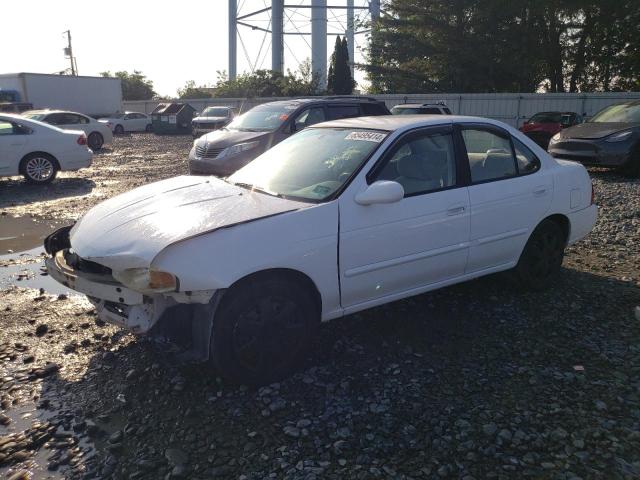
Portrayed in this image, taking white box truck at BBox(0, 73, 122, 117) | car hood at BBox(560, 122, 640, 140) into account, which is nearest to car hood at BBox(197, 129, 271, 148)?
car hood at BBox(560, 122, 640, 140)

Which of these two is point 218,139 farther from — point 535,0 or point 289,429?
point 535,0

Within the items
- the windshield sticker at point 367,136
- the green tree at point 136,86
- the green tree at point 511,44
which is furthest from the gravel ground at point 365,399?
the green tree at point 136,86

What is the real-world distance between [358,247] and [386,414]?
3.60 feet

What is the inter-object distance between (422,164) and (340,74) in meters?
34.1

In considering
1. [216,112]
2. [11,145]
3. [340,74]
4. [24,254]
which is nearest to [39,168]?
[11,145]

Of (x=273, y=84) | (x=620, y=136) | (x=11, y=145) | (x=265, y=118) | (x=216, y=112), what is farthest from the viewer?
(x=273, y=84)

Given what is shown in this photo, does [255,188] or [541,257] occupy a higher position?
[255,188]

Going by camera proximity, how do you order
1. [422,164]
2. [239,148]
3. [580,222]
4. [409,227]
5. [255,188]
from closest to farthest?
[409,227], [255,188], [422,164], [580,222], [239,148]

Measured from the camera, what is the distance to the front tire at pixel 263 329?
324 cm

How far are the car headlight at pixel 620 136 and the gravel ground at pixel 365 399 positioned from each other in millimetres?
7761

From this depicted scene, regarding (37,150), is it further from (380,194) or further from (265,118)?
(380,194)

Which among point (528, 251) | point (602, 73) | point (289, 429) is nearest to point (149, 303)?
point (289, 429)

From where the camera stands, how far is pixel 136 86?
61.4 meters

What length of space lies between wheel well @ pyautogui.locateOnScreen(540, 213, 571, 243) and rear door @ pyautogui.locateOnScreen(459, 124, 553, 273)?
217 millimetres
